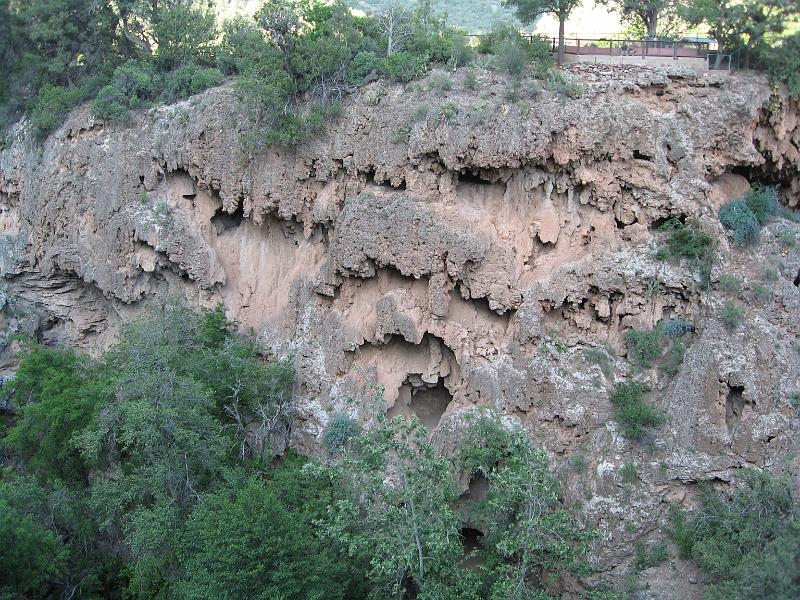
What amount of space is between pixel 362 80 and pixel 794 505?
1417cm

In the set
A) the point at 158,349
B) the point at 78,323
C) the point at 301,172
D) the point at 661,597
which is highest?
the point at 301,172

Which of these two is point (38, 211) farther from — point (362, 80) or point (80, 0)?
point (362, 80)

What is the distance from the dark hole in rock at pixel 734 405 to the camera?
16281mm

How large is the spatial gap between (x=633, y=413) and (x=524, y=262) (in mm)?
4462

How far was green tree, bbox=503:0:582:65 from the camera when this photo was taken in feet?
68.3

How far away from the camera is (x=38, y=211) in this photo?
81.3 feet

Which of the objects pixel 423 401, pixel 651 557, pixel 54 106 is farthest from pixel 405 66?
pixel 651 557

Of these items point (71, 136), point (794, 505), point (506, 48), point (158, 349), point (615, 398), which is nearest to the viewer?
point (794, 505)

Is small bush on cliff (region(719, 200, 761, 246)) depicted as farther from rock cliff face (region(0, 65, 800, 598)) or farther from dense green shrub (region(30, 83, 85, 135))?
dense green shrub (region(30, 83, 85, 135))

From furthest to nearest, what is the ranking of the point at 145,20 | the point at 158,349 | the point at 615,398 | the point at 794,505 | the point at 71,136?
the point at 145,20 → the point at 71,136 → the point at 158,349 → the point at 615,398 → the point at 794,505

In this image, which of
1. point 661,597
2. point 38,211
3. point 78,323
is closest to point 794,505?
point 661,597

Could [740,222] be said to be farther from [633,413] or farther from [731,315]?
[633,413]

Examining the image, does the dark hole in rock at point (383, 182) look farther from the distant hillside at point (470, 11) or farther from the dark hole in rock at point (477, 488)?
the distant hillside at point (470, 11)

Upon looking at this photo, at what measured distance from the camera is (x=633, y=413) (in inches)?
643
